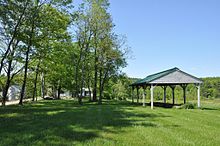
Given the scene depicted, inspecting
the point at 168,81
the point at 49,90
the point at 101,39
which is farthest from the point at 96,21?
the point at 49,90

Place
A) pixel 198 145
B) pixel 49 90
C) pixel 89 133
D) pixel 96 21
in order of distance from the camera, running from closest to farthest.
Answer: pixel 198 145 → pixel 89 133 → pixel 96 21 → pixel 49 90

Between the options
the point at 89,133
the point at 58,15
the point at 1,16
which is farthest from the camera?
the point at 58,15

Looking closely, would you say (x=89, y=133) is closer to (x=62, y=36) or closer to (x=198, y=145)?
(x=198, y=145)

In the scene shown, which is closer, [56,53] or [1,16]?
[1,16]

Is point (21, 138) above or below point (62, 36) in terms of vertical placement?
below

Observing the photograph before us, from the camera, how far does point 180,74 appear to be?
28.5 m

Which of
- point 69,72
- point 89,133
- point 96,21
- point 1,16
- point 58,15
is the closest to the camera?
point 89,133

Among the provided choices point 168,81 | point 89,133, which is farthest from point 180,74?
point 89,133

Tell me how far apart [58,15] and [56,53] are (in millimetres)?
4933

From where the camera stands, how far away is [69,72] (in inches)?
1853

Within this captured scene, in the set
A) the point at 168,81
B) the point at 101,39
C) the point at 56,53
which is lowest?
the point at 168,81

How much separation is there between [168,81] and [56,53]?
11.9 meters

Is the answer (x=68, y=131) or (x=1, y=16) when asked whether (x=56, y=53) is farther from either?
(x=68, y=131)

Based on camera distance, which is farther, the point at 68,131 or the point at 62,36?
the point at 62,36
